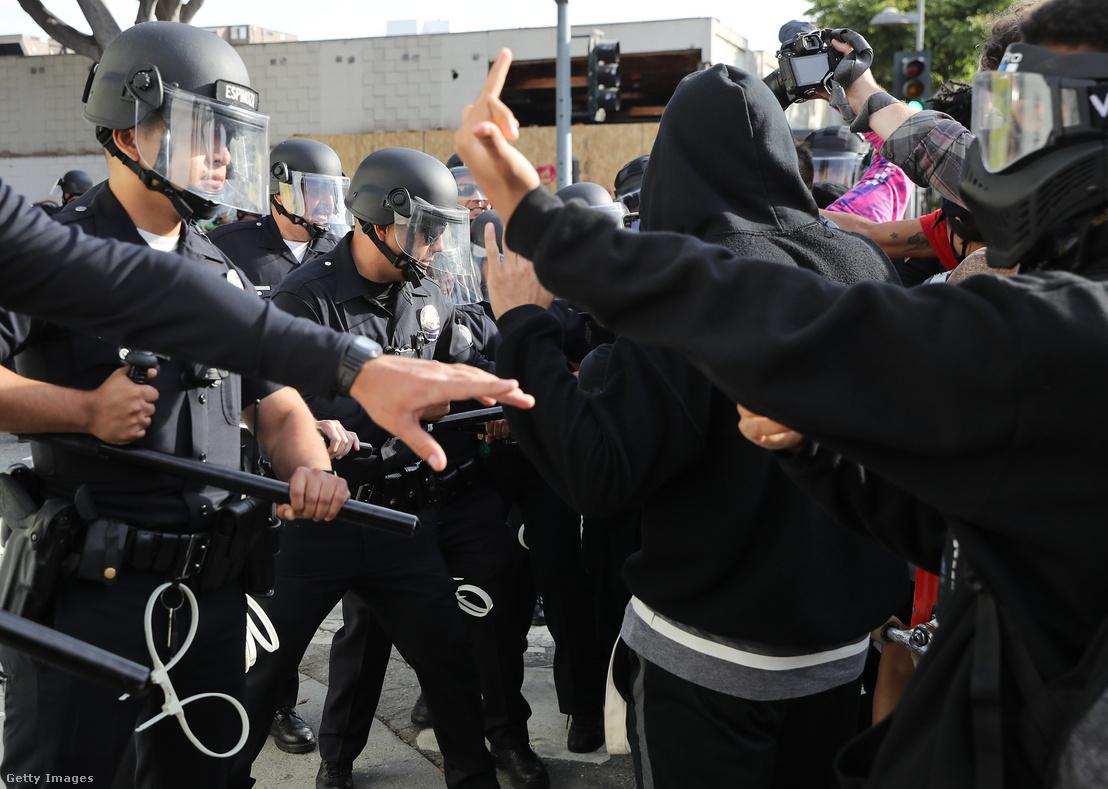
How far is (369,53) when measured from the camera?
930 inches

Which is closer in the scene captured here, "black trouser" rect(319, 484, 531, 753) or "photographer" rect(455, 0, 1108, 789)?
"photographer" rect(455, 0, 1108, 789)

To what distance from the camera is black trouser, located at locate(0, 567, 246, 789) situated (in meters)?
2.22

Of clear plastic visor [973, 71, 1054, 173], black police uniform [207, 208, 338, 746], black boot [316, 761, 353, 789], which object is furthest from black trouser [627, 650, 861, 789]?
black police uniform [207, 208, 338, 746]

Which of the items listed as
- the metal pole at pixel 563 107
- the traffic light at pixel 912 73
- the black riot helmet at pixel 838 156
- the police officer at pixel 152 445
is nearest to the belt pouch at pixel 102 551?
the police officer at pixel 152 445

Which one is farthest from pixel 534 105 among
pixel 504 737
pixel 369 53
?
Result: pixel 504 737

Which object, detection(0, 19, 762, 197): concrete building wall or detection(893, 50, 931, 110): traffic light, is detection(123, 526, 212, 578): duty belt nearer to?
detection(893, 50, 931, 110): traffic light

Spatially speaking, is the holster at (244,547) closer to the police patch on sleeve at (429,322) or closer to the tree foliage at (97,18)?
the police patch on sleeve at (429,322)

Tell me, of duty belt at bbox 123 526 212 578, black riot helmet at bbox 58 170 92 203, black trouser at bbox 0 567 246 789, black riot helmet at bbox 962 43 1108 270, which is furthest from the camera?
black riot helmet at bbox 58 170 92 203

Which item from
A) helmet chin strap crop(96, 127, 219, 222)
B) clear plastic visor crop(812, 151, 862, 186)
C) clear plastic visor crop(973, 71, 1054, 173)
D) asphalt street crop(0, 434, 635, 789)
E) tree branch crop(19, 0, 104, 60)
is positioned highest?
tree branch crop(19, 0, 104, 60)

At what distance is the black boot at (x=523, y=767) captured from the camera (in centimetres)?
377

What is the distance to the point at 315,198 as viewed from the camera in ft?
19.5

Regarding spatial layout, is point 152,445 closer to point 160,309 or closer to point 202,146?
point 160,309

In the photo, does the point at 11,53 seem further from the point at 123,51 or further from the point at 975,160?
the point at 975,160

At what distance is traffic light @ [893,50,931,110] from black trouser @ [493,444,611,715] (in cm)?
931
